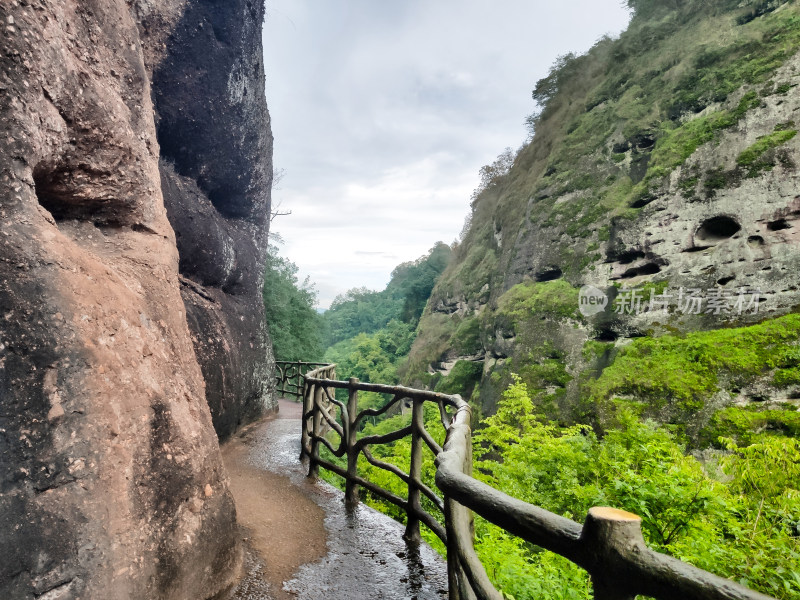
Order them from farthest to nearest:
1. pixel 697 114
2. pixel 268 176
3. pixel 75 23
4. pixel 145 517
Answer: pixel 697 114
pixel 268 176
pixel 75 23
pixel 145 517

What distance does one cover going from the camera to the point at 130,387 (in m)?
2.51

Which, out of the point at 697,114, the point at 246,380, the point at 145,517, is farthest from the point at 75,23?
the point at 697,114

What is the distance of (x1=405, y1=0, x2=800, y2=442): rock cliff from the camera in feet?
36.5

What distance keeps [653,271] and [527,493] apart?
1029cm

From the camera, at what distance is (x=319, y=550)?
3588 mm

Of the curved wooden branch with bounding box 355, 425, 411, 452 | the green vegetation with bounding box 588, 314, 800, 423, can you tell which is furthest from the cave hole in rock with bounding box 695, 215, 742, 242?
the curved wooden branch with bounding box 355, 425, 411, 452

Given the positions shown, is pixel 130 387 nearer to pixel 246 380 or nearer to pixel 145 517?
pixel 145 517

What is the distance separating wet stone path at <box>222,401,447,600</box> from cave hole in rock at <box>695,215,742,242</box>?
13.1 metres

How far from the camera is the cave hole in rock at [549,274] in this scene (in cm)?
1691

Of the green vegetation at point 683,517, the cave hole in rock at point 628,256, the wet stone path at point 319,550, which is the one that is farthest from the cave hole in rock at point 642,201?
the wet stone path at point 319,550

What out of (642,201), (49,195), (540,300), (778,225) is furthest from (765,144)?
(49,195)

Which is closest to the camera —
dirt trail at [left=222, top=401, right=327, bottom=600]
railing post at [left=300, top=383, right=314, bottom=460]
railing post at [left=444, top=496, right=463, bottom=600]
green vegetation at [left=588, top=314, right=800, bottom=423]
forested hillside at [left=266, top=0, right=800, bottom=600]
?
railing post at [left=444, top=496, right=463, bottom=600]

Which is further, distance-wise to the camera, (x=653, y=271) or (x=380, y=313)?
(x=380, y=313)

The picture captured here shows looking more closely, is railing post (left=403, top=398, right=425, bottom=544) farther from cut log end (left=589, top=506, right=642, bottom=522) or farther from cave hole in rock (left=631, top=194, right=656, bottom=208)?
cave hole in rock (left=631, top=194, right=656, bottom=208)
